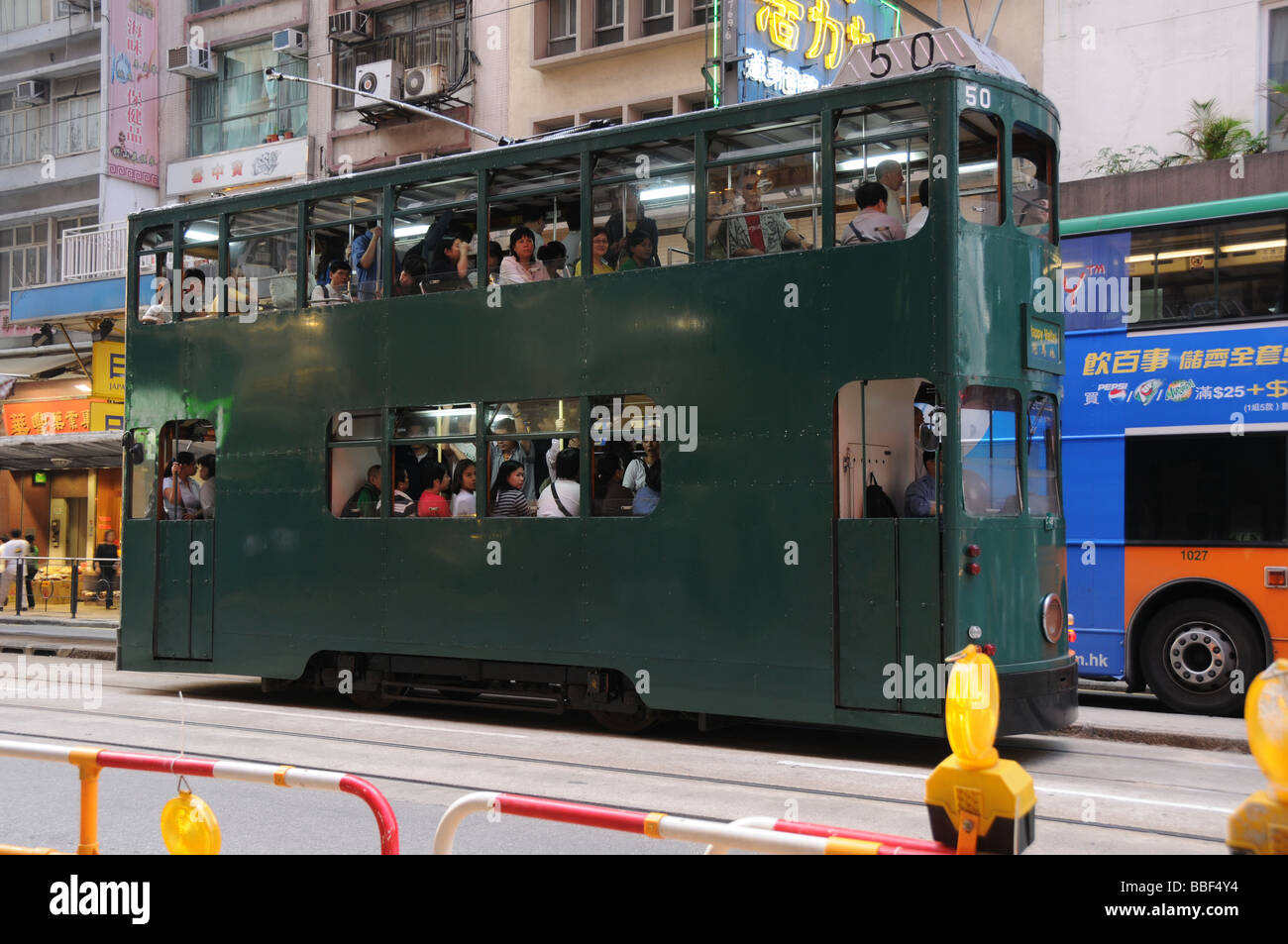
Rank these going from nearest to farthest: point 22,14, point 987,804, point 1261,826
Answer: point 1261,826, point 987,804, point 22,14

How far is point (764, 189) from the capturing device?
10.2 metres

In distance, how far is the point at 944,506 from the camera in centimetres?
929

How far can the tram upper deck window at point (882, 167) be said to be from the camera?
376 inches

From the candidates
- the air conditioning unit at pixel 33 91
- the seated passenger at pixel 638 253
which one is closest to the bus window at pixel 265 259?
the seated passenger at pixel 638 253

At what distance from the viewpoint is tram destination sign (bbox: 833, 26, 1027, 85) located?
32.6 ft

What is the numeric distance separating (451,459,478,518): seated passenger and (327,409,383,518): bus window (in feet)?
2.78

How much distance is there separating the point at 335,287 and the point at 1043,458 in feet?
21.8

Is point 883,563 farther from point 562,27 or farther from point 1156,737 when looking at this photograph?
→ point 562,27

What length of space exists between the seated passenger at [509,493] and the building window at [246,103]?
1932cm

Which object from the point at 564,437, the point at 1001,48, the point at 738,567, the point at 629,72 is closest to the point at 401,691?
the point at 564,437

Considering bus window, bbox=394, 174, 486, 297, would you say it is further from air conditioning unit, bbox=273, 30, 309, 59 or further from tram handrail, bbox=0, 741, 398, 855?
air conditioning unit, bbox=273, 30, 309, 59

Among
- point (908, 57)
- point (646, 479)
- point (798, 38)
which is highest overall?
point (798, 38)

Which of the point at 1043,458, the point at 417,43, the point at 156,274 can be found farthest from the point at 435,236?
the point at 417,43

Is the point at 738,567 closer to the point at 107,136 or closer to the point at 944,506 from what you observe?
the point at 944,506
